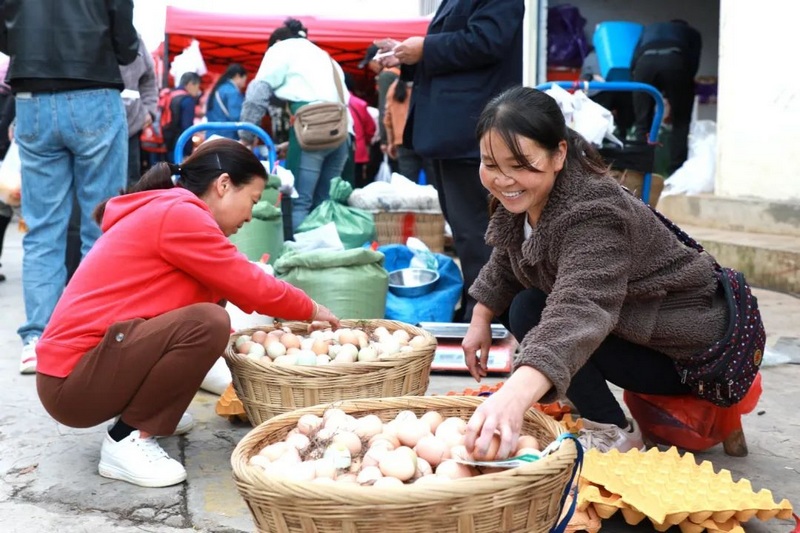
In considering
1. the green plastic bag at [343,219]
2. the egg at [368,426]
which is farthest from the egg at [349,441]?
the green plastic bag at [343,219]

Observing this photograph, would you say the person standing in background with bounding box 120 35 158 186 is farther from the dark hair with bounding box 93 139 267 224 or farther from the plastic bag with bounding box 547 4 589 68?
the plastic bag with bounding box 547 4 589 68

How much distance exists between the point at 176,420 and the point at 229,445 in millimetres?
353

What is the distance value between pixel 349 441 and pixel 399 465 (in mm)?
180

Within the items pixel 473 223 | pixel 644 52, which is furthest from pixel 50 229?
pixel 644 52

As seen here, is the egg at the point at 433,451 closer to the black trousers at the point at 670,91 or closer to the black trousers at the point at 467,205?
the black trousers at the point at 467,205

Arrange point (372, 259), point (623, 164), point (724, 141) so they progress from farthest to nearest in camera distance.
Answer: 1. point (724, 141)
2. point (623, 164)
3. point (372, 259)

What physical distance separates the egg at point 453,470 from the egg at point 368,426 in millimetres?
248

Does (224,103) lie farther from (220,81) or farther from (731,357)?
(731,357)

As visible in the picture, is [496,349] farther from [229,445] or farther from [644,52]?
[644,52]

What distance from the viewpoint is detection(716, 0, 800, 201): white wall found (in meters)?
5.31

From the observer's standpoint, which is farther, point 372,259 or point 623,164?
point 623,164

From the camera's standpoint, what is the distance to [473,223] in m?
3.83

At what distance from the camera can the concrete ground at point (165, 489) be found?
7.44 ft

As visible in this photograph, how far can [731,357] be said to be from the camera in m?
2.31
